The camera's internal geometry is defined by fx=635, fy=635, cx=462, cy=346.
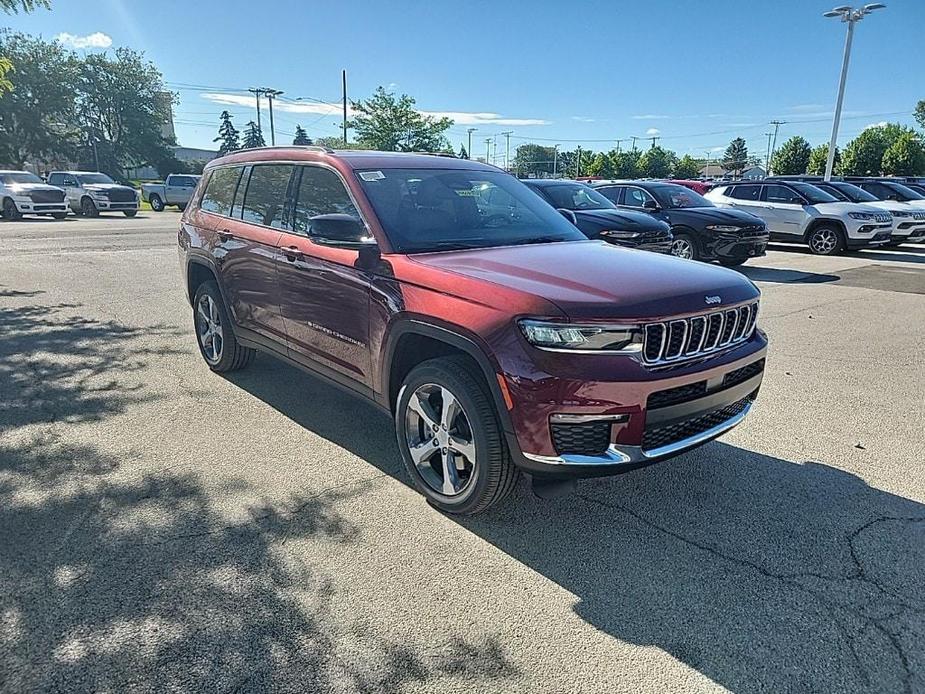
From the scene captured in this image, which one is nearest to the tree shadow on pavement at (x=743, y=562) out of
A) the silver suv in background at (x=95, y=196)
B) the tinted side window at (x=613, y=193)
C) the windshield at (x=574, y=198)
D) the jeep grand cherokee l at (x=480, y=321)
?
the jeep grand cherokee l at (x=480, y=321)

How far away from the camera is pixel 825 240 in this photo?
589 inches

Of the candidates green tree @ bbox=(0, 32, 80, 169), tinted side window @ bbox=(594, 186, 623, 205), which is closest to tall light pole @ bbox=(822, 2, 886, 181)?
tinted side window @ bbox=(594, 186, 623, 205)

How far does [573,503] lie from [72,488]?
2.77 metres

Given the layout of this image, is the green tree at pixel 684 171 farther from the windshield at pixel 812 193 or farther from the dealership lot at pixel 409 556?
the dealership lot at pixel 409 556

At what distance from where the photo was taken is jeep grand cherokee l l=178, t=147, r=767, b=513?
278 centimetres

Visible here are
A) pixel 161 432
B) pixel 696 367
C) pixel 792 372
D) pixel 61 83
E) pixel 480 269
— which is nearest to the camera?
pixel 696 367

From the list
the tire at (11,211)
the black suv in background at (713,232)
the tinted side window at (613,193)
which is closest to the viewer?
the black suv in background at (713,232)

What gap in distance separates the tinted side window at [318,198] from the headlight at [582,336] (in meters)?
1.52

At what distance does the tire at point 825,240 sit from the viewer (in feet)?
48.0

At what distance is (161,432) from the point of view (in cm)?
433

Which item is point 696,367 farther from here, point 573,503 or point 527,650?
point 527,650

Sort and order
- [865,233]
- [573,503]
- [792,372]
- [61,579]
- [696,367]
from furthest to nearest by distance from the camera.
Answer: [865,233]
[792,372]
[573,503]
[696,367]
[61,579]

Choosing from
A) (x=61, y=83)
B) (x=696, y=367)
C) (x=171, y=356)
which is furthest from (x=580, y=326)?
(x=61, y=83)

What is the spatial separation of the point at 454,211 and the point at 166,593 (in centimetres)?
262
